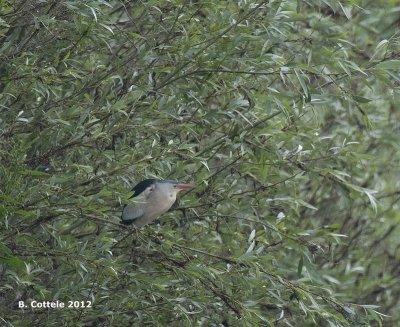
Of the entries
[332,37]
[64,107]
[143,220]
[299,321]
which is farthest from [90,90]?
[299,321]

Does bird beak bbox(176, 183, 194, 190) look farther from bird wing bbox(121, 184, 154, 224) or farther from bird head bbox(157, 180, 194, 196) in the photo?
bird wing bbox(121, 184, 154, 224)

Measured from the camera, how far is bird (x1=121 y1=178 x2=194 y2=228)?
6.58 meters

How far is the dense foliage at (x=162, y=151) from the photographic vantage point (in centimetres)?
630

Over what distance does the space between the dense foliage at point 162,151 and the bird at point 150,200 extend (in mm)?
90

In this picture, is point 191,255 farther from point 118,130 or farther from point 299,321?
point 299,321

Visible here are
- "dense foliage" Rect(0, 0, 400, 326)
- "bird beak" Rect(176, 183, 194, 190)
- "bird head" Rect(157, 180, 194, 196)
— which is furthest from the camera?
"bird beak" Rect(176, 183, 194, 190)

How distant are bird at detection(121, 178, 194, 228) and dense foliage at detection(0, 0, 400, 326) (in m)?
0.09

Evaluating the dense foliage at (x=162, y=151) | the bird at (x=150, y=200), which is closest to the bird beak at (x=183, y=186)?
the bird at (x=150, y=200)

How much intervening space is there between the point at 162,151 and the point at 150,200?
0.33 m

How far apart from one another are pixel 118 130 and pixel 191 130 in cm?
50

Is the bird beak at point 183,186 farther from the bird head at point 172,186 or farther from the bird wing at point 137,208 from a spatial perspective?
the bird wing at point 137,208

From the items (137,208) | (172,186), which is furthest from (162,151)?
(137,208)

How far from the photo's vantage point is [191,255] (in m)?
6.55

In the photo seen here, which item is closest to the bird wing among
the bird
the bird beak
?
the bird
